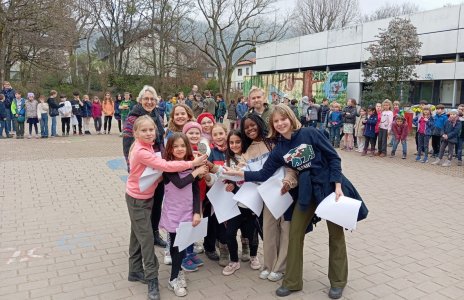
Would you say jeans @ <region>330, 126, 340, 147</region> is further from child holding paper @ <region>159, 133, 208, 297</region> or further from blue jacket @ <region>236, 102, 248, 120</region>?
child holding paper @ <region>159, 133, 208, 297</region>

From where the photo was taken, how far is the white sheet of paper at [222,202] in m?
3.89

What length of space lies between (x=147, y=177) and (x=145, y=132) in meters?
0.40

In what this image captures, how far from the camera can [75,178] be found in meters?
8.43

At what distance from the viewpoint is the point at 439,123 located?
11.2m

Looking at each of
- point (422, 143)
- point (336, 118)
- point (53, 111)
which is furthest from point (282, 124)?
point (53, 111)

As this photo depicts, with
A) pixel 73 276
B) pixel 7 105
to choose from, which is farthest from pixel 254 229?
pixel 7 105

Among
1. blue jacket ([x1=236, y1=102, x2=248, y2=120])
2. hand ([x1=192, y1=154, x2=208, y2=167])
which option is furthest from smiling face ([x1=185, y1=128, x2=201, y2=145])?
blue jacket ([x1=236, y1=102, x2=248, y2=120])

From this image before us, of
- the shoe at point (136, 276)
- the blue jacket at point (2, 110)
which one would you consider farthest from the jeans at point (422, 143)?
the blue jacket at point (2, 110)

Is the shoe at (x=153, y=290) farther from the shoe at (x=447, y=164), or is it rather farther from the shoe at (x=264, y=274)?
the shoe at (x=447, y=164)

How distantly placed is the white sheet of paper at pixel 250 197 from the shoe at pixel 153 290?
1.06 metres

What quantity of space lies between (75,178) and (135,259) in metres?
5.19

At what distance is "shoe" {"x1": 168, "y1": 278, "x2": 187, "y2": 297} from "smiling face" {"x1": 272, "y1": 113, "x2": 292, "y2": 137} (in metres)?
1.69

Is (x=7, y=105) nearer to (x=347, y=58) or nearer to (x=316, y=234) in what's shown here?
(x=316, y=234)

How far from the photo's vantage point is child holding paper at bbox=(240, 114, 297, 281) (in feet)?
12.8
